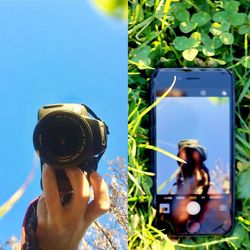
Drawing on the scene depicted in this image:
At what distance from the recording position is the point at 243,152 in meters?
1.00

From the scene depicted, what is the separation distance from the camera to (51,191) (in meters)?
0.98

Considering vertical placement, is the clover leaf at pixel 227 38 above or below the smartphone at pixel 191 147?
above

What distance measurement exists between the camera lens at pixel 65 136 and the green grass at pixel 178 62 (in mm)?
57

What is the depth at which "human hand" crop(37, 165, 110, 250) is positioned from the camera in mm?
980

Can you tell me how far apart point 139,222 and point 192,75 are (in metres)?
0.18

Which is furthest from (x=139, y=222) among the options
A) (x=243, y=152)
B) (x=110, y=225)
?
(x=243, y=152)


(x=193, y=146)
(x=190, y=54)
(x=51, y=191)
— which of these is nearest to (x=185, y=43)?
(x=190, y=54)

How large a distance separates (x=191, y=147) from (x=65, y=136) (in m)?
0.14

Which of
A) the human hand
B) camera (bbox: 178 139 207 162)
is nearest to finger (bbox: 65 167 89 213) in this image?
the human hand

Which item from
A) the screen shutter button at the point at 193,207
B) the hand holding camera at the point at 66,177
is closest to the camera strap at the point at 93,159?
the hand holding camera at the point at 66,177

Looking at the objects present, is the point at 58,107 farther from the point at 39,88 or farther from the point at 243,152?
the point at 243,152

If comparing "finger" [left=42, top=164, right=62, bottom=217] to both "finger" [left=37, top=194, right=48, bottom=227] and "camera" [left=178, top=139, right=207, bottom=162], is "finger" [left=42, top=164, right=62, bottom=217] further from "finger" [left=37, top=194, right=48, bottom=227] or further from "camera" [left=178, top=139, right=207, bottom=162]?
"camera" [left=178, top=139, right=207, bottom=162]

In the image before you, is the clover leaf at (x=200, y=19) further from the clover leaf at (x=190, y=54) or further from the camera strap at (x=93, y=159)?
the camera strap at (x=93, y=159)

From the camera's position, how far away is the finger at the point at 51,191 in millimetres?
978
